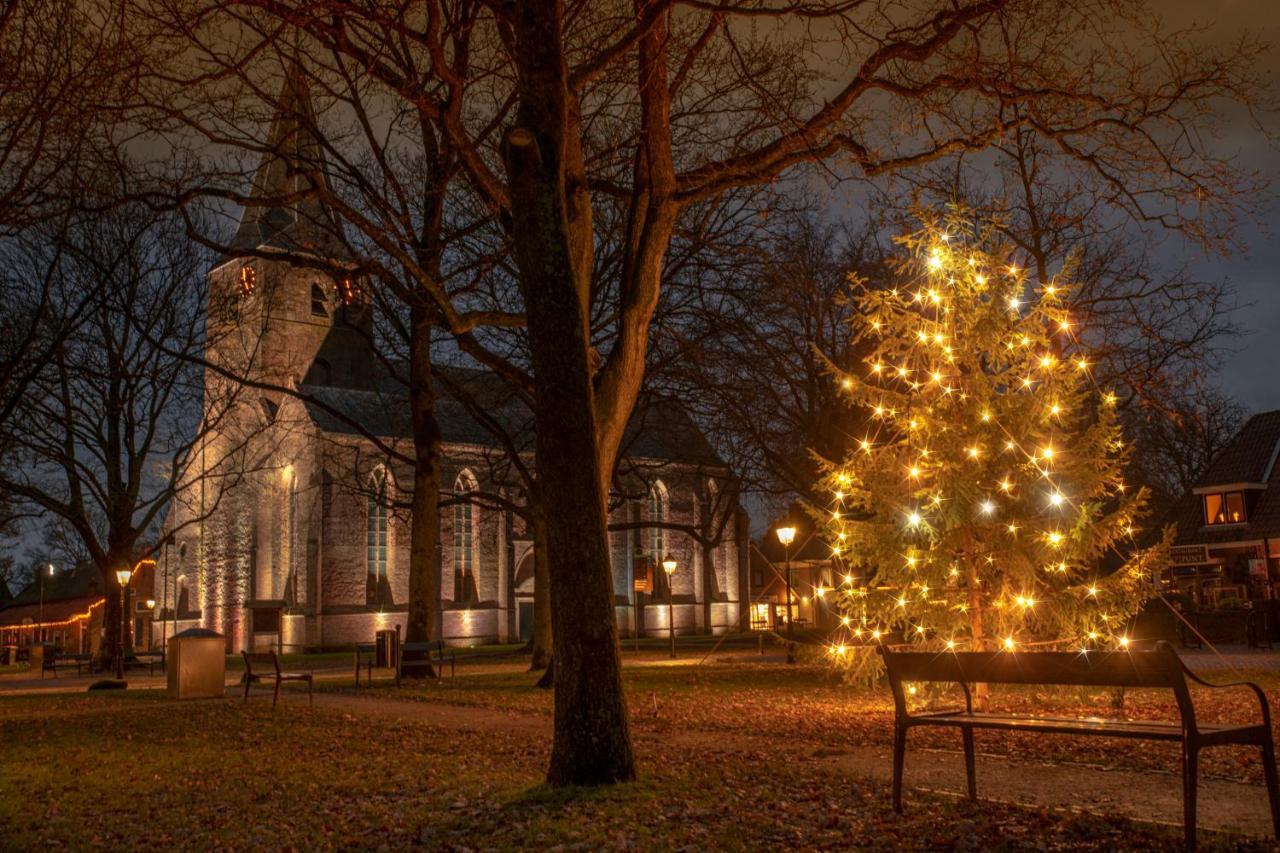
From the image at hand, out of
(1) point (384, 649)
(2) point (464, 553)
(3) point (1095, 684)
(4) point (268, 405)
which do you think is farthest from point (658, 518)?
(3) point (1095, 684)

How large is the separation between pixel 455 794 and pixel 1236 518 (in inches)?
1464

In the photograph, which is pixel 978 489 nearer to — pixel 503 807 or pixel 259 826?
pixel 503 807

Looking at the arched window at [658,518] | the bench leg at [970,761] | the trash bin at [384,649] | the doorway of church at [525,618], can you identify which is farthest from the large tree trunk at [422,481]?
the arched window at [658,518]

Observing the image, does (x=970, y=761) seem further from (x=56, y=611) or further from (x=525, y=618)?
(x=56, y=611)

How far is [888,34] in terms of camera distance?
463 inches

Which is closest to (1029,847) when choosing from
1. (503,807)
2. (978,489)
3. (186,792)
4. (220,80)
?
(503,807)

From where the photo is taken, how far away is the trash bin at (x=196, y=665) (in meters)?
19.3

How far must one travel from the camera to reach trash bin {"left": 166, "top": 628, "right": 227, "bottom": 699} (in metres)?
19.3

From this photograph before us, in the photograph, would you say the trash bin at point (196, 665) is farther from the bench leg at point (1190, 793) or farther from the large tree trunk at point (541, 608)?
the bench leg at point (1190, 793)

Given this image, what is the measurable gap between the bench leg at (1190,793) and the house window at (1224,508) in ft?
120

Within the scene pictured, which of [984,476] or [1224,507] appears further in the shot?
[1224,507]

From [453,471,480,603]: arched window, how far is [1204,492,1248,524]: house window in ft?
105

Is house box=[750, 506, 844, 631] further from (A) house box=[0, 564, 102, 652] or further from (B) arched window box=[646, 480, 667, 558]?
(A) house box=[0, 564, 102, 652]

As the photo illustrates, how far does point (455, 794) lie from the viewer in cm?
827
